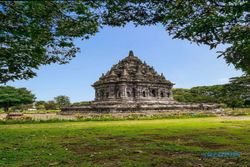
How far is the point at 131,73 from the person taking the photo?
61.3 m

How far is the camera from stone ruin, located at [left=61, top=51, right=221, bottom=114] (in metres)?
55.2

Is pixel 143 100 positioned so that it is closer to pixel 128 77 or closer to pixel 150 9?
pixel 128 77

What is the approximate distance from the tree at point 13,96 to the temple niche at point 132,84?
2809cm

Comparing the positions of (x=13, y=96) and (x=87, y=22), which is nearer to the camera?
(x=87, y=22)

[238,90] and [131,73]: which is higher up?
[131,73]

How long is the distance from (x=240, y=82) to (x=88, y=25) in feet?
236

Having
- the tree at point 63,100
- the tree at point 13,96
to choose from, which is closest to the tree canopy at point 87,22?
the tree at point 13,96

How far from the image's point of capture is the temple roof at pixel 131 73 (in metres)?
59.4

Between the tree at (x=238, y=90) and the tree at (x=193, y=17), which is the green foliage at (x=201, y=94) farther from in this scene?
the tree at (x=193, y=17)

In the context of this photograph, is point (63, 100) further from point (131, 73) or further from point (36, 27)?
point (36, 27)

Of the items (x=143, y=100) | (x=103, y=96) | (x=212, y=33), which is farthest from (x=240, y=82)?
(x=212, y=33)

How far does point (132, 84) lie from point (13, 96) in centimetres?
3777

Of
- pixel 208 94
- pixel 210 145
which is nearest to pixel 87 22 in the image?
pixel 210 145

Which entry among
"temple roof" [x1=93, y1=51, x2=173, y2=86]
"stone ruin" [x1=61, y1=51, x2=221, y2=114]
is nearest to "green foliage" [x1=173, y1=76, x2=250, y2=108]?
"stone ruin" [x1=61, y1=51, x2=221, y2=114]
